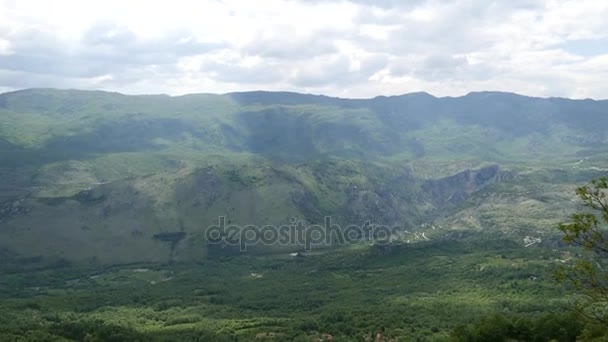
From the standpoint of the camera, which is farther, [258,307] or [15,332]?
[258,307]

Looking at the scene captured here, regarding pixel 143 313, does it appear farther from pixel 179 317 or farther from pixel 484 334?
pixel 484 334

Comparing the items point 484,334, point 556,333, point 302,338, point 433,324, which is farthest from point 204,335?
point 556,333

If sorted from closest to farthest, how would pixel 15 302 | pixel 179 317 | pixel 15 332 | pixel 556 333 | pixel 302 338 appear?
pixel 556 333 → pixel 15 332 → pixel 302 338 → pixel 179 317 → pixel 15 302

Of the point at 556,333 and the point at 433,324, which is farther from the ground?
the point at 556,333

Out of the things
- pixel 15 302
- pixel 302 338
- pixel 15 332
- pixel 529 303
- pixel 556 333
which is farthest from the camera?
pixel 15 302

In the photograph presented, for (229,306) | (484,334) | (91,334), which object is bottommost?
(229,306)

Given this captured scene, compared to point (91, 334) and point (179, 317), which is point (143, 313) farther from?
point (91, 334)

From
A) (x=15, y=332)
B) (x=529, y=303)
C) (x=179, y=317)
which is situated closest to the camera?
(x=15, y=332)

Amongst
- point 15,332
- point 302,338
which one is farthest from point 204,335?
point 15,332

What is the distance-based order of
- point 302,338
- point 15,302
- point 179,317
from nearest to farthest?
point 302,338, point 179,317, point 15,302
